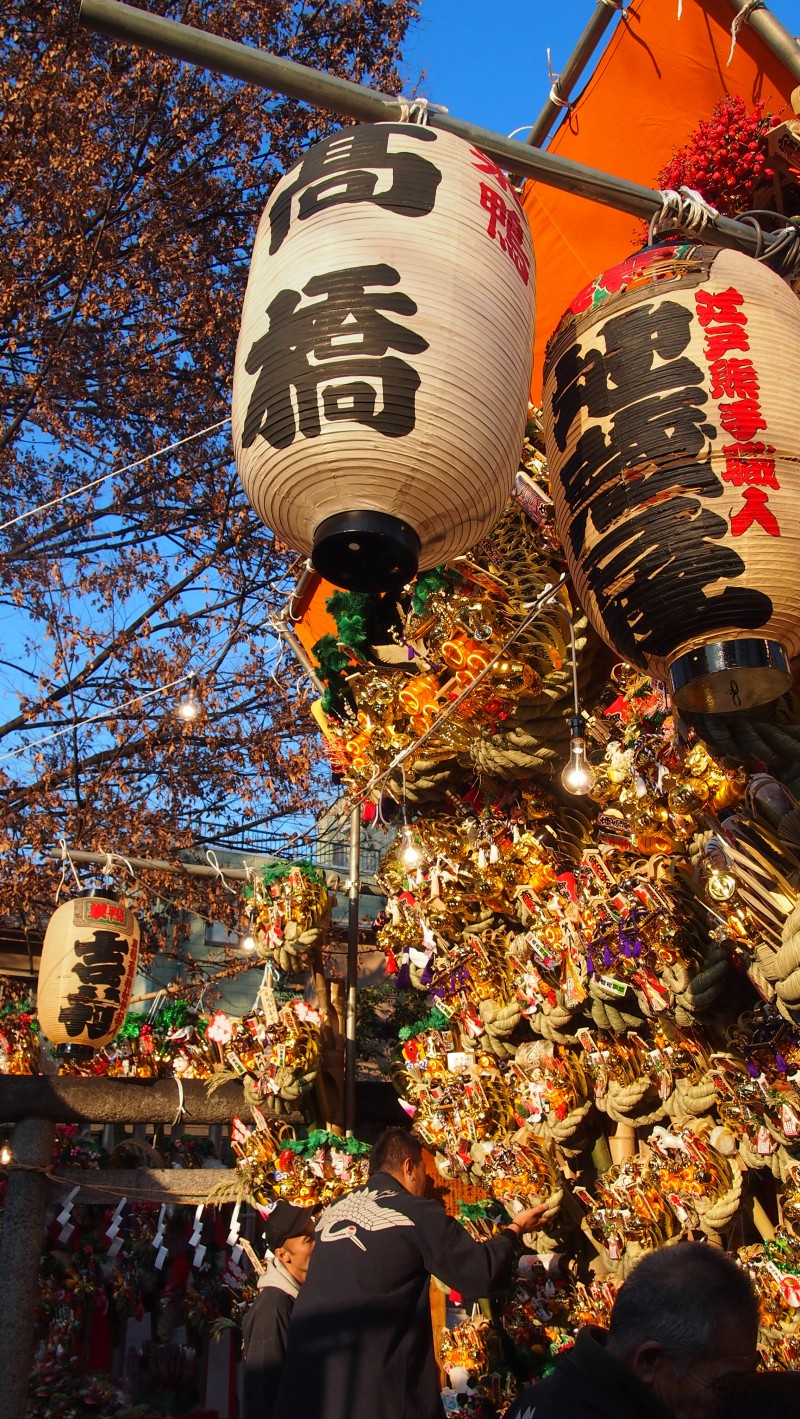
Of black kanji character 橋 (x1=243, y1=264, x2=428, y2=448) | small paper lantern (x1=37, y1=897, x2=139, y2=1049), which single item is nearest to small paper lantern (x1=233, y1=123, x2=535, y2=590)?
black kanji character 橋 (x1=243, y1=264, x2=428, y2=448)

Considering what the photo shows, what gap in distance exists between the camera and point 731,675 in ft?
6.08

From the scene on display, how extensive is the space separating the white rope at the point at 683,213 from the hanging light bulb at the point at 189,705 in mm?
6850

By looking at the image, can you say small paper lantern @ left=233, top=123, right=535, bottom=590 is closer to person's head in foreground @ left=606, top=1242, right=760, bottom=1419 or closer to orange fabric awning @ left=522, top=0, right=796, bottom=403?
person's head in foreground @ left=606, top=1242, right=760, bottom=1419

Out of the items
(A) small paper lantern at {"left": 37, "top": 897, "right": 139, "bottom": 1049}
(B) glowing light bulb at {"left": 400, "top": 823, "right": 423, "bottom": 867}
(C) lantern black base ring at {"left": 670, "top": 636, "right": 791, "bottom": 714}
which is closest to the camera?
(C) lantern black base ring at {"left": 670, "top": 636, "right": 791, "bottom": 714}

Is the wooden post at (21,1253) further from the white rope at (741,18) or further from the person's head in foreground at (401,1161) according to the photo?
the white rope at (741,18)

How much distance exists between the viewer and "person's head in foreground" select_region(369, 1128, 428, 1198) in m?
2.96

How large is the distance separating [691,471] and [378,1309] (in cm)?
221

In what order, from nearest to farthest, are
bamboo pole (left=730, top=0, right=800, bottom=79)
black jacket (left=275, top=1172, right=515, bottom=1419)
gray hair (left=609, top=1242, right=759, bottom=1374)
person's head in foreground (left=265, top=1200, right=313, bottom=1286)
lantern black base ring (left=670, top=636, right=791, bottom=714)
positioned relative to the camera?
1. gray hair (left=609, top=1242, right=759, bottom=1374)
2. lantern black base ring (left=670, top=636, right=791, bottom=714)
3. black jacket (left=275, top=1172, right=515, bottom=1419)
4. bamboo pole (left=730, top=0, right=800, bottom=79)
5. person's head in foreground (left=265, top=1200, right=313, bottom=1286)

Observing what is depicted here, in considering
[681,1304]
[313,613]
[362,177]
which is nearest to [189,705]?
[313,613]

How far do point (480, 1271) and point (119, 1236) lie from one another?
5.41m

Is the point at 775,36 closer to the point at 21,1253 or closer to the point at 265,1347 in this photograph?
the point at 265,1347

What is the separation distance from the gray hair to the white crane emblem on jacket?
4.37 ft

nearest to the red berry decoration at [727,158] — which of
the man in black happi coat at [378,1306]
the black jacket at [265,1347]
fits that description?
the man in black happi coat at [378,1306]

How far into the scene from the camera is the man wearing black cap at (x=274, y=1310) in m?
3.22
